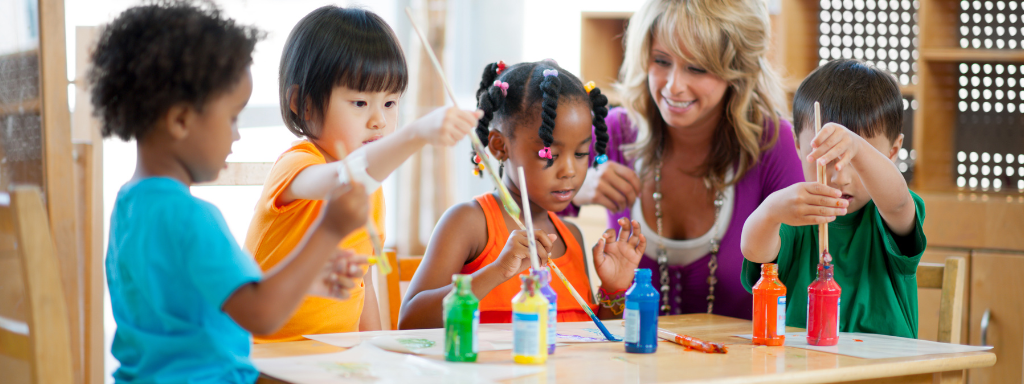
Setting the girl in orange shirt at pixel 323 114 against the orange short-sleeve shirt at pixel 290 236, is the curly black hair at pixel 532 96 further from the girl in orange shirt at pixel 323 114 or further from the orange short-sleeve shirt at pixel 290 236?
the orange short-sleeve shirt at pixel 290 236

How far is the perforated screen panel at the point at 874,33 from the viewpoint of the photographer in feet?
9.50

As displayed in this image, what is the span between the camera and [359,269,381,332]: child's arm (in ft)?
5.51

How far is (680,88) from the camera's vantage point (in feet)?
6.28

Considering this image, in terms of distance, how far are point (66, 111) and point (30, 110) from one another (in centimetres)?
7

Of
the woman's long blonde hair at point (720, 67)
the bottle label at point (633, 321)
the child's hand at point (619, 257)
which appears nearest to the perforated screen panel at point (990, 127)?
the woman's long blonde hair at point (720, 67)

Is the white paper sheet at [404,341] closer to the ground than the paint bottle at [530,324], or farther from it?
closer to the ground

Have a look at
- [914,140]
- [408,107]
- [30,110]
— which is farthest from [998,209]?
[30,110]

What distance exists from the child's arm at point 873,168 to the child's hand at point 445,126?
567 millimetres

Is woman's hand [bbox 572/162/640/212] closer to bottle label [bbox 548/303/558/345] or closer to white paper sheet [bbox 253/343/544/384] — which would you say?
bottle label [bbox 548/303/558/345]

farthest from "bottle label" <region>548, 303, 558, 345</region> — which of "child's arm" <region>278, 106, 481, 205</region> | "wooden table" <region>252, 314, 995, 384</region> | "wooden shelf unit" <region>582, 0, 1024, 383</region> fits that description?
"wooden shelf unit" <region>582, 0, 1024, 383</region>

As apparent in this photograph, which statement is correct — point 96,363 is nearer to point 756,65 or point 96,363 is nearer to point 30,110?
point 30,110

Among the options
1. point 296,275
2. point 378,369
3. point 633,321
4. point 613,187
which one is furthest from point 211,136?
point 613,187

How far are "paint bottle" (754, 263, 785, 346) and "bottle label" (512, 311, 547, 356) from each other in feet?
1.36

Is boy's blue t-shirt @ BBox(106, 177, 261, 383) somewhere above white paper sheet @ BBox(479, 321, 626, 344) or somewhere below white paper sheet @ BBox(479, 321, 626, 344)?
above
